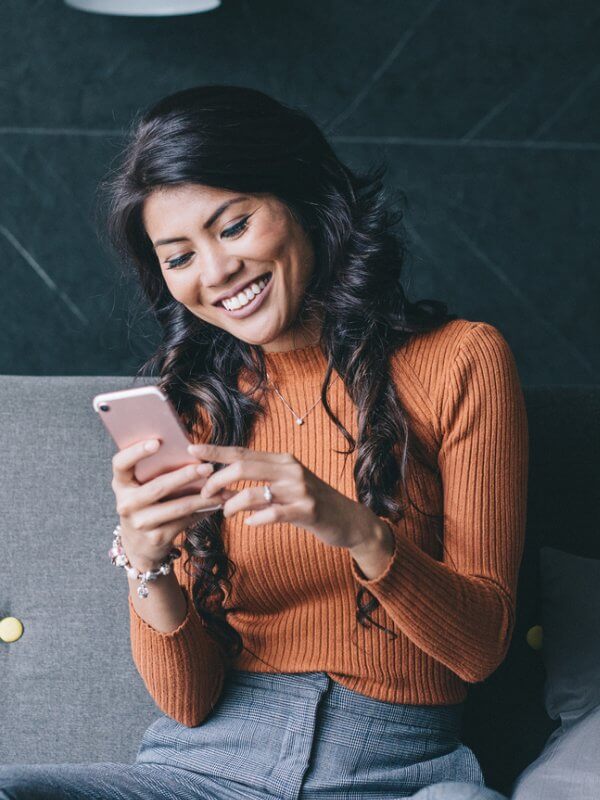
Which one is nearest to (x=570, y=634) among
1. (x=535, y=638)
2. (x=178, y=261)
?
(x=535, y=638)

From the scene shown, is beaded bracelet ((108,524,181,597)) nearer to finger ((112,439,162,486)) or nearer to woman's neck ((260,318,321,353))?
finger ((112,439,162,486))

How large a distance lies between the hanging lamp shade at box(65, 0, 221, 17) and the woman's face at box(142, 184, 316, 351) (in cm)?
76

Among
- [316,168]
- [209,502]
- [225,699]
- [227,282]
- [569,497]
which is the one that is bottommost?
[225,699]

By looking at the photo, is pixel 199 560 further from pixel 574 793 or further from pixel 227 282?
pixel 574 793

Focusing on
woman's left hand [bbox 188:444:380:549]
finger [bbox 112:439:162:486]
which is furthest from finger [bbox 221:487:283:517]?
finger [bbox 112:439:162:486]

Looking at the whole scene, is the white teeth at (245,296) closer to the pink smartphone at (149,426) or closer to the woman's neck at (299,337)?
the woman's neck at (299,337)

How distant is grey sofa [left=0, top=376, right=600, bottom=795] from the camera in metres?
1.52

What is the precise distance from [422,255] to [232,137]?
0.99 m

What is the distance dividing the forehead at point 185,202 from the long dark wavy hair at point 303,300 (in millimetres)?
10

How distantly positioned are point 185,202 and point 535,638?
87 cm

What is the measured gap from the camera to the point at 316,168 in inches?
53.1

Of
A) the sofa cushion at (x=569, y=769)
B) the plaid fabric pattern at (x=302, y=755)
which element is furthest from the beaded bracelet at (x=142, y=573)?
the sofa cushion at (x=569, y=769)

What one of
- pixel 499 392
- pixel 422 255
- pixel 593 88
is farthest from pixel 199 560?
pixel 593 88

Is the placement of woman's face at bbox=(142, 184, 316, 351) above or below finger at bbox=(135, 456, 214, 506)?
above
